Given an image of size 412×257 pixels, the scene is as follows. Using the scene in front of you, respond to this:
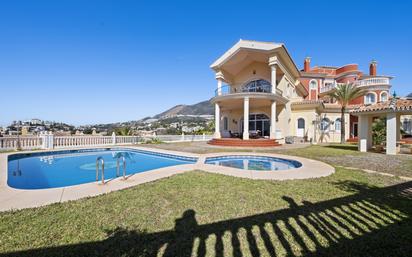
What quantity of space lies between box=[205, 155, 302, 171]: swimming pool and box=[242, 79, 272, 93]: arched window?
12.0 meters

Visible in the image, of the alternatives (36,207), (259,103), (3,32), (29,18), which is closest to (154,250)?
(36,207)

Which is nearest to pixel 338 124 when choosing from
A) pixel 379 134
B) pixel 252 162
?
pixel 379 134

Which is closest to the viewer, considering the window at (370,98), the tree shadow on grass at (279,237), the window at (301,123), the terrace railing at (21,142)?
the tree shadow on grass at (279,237)

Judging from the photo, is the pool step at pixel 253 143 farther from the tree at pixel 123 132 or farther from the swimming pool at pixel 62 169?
the tree at pixel 123 132

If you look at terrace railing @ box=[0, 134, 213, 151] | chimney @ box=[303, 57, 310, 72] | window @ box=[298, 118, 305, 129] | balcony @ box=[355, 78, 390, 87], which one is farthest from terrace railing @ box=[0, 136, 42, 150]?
balcony @ box=[355, 78, 390, 87]

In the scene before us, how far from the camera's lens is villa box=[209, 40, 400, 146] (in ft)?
59.4

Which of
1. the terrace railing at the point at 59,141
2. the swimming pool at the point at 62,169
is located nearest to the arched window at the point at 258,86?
the terrace railing at the point at 59,141

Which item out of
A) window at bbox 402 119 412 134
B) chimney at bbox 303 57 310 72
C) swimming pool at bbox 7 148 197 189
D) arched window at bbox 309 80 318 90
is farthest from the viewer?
chimney at bbox 303 57 310 72

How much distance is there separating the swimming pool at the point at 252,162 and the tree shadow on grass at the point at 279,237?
18.5 feet

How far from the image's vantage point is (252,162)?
35.3 ft

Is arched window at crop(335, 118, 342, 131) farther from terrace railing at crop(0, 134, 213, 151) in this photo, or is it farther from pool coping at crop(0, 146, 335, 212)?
terrace railing at crop(0, 134, 213, 151)

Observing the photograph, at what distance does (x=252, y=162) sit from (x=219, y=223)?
25.8 feet

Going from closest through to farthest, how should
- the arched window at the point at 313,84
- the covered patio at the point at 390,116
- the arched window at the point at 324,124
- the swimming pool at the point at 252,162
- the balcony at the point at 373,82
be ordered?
the swimming pool at the point at 252,162, the covered patio at the point at 390,116, the arched window at the point at 324,124, the balcony at the point at 373,82, the arched window at the point at 313,84

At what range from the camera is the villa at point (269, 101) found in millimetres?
18094
